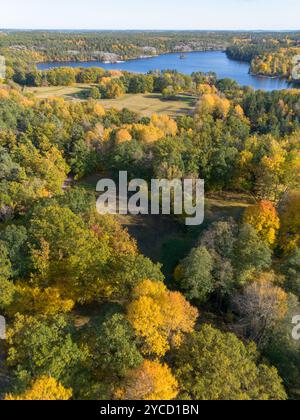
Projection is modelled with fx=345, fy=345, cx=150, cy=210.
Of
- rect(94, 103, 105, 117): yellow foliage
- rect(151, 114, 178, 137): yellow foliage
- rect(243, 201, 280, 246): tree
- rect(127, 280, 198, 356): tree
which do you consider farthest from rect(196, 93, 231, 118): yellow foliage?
rect(127, 280, 198, 356): tree

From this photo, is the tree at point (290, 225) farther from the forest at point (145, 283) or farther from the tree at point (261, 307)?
the tree at point (261, 307)

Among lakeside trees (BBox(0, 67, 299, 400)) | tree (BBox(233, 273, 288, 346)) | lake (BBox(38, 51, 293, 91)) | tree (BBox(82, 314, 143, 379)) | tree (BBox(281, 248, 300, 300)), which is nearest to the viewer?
lakeside trees (BBox(0, 67, 299, 400))

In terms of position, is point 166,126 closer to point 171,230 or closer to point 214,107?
point 214,107

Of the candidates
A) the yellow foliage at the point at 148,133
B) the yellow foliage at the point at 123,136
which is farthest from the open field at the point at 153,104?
the yellow foliage at the point at 123,136

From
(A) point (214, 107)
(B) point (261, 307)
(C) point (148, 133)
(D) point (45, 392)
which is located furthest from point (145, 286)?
(A) point (214, 107)

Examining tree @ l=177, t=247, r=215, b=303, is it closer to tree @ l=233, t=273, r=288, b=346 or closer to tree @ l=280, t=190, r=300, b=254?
Answer: tree @ l=233, t=273, r=288, b=346

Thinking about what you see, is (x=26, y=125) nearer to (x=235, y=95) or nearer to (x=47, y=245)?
(x=47, y=245)

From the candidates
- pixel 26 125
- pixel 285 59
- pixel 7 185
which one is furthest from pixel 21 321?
pixel 285 59
